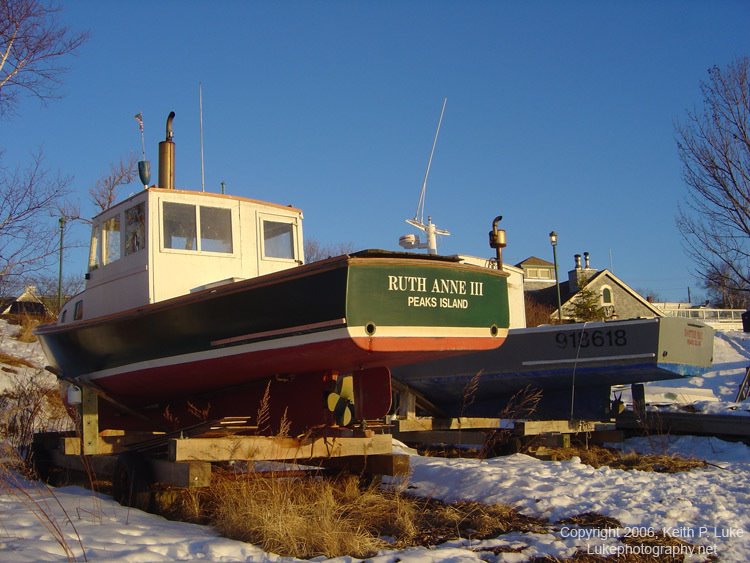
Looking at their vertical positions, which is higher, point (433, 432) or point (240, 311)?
point (240, 311)

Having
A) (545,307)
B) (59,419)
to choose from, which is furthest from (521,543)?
(545,307)

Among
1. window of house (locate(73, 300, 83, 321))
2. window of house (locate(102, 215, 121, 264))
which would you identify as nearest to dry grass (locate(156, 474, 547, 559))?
window of house (locate(102, 215, 121, 264))

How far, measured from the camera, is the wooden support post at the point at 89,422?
22.1 ft

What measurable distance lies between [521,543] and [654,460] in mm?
3873

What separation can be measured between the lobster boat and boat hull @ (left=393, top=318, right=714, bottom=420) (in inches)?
119

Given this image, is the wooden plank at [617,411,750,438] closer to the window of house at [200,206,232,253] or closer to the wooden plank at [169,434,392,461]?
the wooden plank at [169,434,392,461]

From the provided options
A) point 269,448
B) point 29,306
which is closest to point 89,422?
point 269,448

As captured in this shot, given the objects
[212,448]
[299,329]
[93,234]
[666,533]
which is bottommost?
[666,533]

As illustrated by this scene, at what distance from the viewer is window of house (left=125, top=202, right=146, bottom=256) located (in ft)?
26.8

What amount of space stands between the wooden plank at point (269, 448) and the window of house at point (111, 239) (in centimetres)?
355

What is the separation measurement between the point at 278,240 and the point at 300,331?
2662 mm

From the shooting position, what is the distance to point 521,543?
4.67m

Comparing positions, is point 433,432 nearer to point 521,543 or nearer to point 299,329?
point 299,329

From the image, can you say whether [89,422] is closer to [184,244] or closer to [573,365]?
[184,244]
